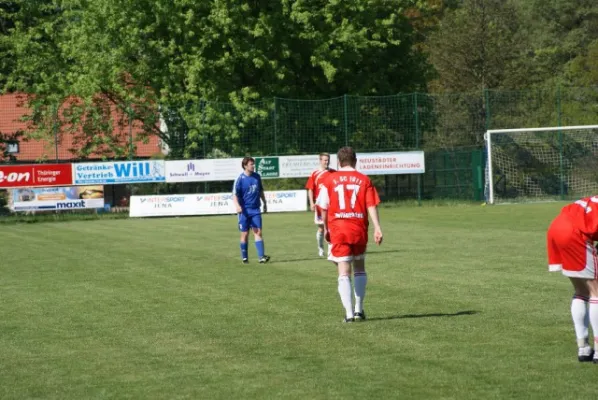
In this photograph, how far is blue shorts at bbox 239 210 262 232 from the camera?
63.9ft

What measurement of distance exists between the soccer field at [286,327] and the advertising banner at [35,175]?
53.3 ft

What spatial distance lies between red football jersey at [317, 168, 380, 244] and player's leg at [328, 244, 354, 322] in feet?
0.27

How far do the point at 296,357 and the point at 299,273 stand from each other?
304 inches

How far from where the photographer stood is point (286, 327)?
434 inches

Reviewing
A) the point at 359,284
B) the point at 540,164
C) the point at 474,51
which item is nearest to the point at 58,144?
the point at 540,164

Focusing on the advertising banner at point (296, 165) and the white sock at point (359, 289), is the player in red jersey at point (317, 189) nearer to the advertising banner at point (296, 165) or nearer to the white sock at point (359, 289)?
the white sock at point (359, 289)

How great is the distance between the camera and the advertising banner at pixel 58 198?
124 ft

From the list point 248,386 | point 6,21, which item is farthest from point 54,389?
point 6,21

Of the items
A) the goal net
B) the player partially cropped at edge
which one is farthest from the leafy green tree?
the player partially cropped at edge

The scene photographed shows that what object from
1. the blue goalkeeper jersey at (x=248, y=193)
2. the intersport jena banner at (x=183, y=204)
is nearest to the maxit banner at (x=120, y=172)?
the intersport jena banner at (x=183, y=204)

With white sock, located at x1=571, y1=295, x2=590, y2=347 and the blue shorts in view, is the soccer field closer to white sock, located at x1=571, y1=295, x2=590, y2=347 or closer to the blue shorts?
Result: white sock, located at x1=571, y1=295, x2=590, y2=347

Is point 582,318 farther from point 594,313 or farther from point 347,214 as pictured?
point 347,214

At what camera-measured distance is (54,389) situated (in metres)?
8.19

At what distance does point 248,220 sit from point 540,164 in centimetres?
2334
